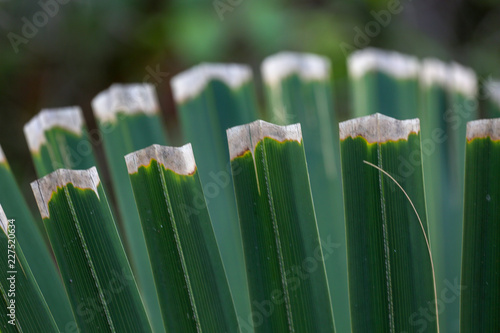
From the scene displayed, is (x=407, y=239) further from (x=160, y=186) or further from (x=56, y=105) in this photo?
(x=56, y=105)

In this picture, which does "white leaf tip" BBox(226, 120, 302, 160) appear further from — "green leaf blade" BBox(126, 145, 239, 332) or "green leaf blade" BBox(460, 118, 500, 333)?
"green leaf blade" BBox(460, 118, 500, 333)

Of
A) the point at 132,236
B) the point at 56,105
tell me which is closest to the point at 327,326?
the point at 132,236

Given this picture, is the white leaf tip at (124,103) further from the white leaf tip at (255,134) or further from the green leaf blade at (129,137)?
the white leaf tip at (255,134)

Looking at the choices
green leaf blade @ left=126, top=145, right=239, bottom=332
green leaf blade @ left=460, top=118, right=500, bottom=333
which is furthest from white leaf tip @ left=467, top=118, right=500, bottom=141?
green leaf blade @ left=126, top=145, right=239, bottom=332

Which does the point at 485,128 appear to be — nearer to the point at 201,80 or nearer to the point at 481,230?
the point at 481,230

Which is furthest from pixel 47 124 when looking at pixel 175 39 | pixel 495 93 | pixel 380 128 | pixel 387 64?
pixel 175 39

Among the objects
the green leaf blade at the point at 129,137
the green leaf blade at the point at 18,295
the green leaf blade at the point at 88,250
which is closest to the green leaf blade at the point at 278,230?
the green leaf blade at the point at 88,250
